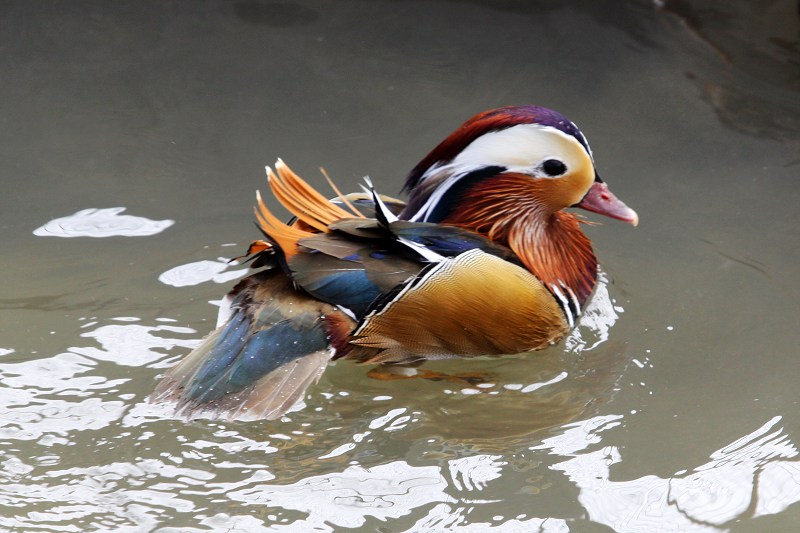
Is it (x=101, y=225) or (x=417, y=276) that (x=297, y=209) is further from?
(x=101, y=225)

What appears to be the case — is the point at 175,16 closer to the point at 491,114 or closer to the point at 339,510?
the point at 491,114

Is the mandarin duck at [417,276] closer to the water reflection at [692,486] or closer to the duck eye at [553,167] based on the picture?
the duck eye at [553,167]

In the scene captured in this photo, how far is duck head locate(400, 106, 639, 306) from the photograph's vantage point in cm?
287

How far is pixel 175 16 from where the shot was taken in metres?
4.55

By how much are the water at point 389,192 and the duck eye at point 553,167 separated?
0.51 meters

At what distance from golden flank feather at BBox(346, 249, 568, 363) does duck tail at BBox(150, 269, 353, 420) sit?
0.38 ft

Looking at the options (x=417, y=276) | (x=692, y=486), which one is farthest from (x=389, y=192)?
(x=692, y=486)

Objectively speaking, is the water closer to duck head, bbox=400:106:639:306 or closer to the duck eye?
duck head, bbox=400:106:639:306

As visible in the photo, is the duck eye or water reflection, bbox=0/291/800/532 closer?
water reflection, bbox=0/291/800/532

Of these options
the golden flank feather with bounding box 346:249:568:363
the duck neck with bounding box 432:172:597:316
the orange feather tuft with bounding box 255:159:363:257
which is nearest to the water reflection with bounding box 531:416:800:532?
the golden flank feather with bounding box 346:249:568:363

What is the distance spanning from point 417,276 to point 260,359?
459 millimetres

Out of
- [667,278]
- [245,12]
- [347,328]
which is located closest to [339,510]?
[347,328]

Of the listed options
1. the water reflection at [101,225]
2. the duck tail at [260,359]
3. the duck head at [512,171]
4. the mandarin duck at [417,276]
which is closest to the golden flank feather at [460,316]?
the mandarin duck at [417,276]

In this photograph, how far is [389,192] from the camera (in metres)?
3.83
